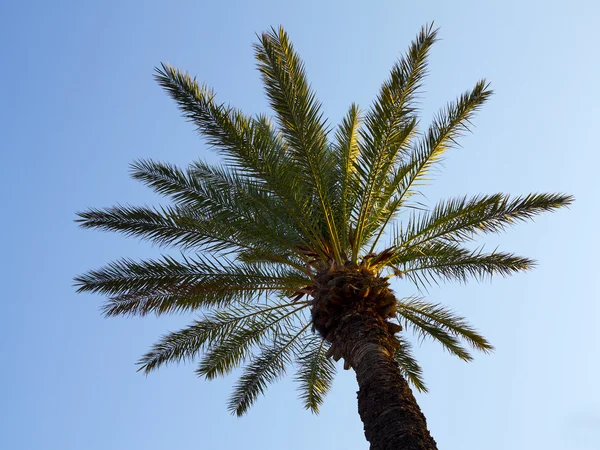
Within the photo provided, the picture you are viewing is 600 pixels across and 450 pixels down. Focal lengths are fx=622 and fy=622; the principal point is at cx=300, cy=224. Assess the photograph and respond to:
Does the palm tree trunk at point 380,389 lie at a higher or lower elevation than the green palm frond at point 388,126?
lower

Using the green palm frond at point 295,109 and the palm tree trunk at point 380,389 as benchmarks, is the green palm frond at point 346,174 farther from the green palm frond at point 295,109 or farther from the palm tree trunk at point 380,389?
the palm tree trunk at point 380,389

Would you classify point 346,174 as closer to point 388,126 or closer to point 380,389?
point 388,126

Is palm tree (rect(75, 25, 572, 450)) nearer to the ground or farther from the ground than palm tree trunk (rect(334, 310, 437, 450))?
farther from the ground

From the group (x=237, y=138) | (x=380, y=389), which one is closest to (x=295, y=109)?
(x=237, y=138)

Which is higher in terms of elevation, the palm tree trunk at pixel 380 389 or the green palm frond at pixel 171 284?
the green palm frond at pixel 171 284

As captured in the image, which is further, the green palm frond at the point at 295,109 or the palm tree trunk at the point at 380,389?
the green palm frond at the point at 295,109

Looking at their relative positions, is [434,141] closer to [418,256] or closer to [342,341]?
[418,256]

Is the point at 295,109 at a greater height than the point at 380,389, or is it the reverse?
the point at 295,109

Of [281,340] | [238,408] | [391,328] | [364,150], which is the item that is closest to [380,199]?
[364,150]

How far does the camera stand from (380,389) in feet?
24.6

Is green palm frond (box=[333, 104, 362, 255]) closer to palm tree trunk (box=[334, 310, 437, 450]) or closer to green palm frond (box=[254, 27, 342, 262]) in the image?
green palm frond (box=[254, 27, 342, 262])

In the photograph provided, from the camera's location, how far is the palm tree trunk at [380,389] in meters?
6.75

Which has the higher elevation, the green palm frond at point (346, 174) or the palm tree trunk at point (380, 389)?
the green palm frond at point (346, 174)

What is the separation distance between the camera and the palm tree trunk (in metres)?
6.75
